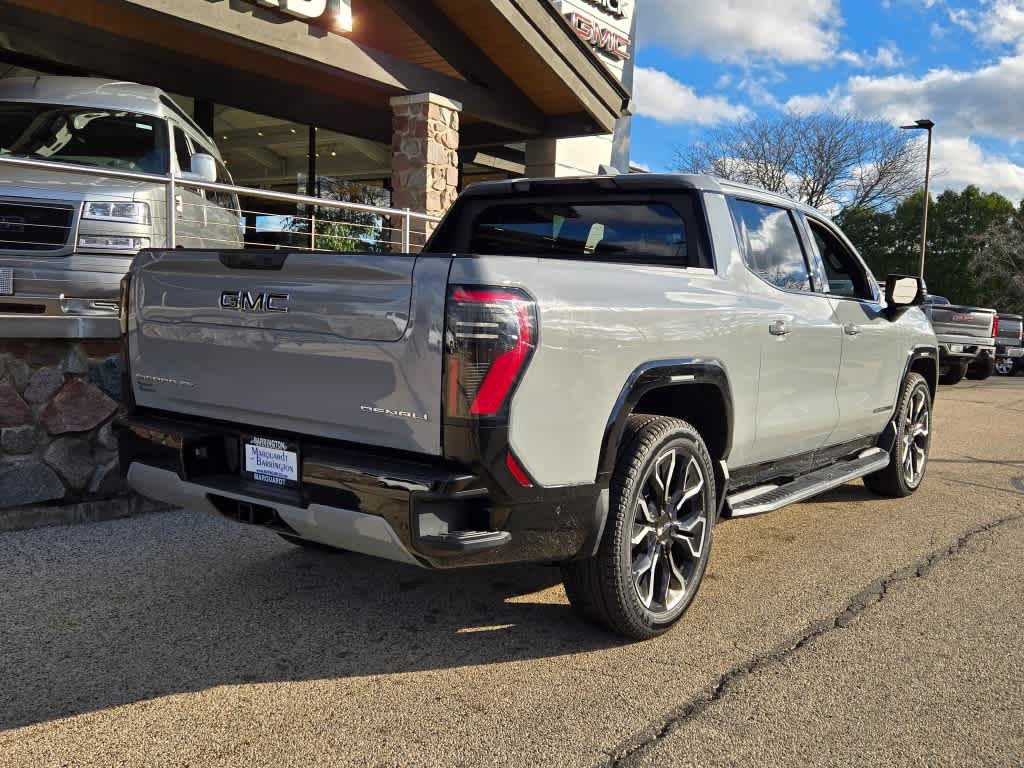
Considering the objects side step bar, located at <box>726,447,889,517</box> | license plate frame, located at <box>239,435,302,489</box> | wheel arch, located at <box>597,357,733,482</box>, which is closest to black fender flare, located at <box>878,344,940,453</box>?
side step bar, located at <box>726,447,889,517</box>

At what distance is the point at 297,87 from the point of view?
11156 mm

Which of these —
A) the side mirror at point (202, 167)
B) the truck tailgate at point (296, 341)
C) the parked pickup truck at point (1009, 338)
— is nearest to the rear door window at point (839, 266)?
the truck tailgate at point (296, 341)

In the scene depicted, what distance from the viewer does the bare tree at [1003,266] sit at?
42.7 metres

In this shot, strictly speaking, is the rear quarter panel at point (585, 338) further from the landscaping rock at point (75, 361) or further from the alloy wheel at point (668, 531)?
the landscaping rock at point (75, 361)

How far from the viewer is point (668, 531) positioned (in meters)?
3.78

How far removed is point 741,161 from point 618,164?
79.8 feet

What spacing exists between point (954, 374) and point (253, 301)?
15725 mm

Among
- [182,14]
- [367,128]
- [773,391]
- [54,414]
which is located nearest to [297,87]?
[367,128]

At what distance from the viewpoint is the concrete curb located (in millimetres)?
5105

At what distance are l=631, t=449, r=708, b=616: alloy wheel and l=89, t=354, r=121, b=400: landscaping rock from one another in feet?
11.6

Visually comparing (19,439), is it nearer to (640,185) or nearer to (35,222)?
(35,222)

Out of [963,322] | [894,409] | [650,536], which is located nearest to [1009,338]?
[963,322]

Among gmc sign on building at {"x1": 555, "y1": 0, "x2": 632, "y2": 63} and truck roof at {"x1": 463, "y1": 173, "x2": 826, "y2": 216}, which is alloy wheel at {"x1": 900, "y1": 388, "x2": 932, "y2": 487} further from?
gmc sign on building at {"x1": 555, "y1": 0, "x2": 632, "y2": 63}

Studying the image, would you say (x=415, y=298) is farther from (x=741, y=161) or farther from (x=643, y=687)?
(x=741, y=161)
